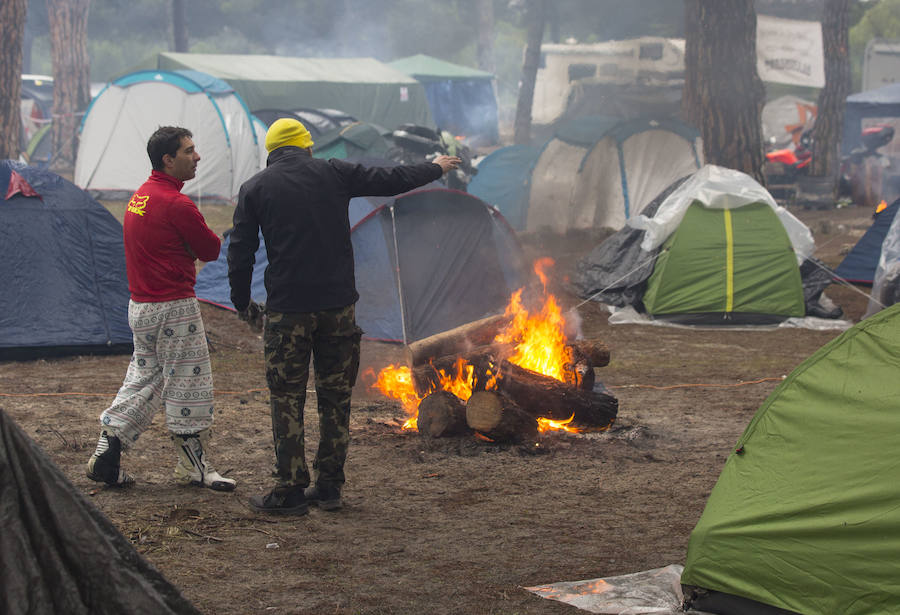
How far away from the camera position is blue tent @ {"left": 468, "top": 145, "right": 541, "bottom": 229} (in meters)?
17.7

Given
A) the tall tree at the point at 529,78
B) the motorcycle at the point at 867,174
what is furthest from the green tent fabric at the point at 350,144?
the tall tree at the point at 529,78

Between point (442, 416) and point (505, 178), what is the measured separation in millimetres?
12016

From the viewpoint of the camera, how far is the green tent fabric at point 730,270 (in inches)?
452

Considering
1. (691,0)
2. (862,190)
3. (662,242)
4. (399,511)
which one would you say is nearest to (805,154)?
(862,190)

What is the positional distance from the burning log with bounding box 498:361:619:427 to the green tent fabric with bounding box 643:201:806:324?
5.08 metres

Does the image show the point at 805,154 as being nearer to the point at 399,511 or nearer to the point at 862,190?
the point at 862,190

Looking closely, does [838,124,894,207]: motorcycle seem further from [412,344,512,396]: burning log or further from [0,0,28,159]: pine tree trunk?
[0,0,28,159]: pine tree trunk

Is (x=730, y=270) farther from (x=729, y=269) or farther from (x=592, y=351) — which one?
(x=592, y=351)

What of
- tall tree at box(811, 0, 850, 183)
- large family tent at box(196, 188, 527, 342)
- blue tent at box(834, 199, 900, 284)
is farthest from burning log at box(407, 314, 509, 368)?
tall tree at box(811, 0, 850, 183)

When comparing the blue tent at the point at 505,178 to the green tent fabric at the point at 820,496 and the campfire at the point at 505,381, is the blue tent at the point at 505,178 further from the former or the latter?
the green tent fabric at the point at 820,496

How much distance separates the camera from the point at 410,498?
5.46 metres

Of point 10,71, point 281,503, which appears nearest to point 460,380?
point 281,503

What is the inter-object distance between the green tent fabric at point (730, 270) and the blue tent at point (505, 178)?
626cm

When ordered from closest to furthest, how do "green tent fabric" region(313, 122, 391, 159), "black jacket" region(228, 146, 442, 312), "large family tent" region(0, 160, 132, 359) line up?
"black jacket" region(228, 146, 442, 312)
"large family tent" region(0, 160, 132, 359)
"green tent fabric" region(313, 122, 391, 159)
